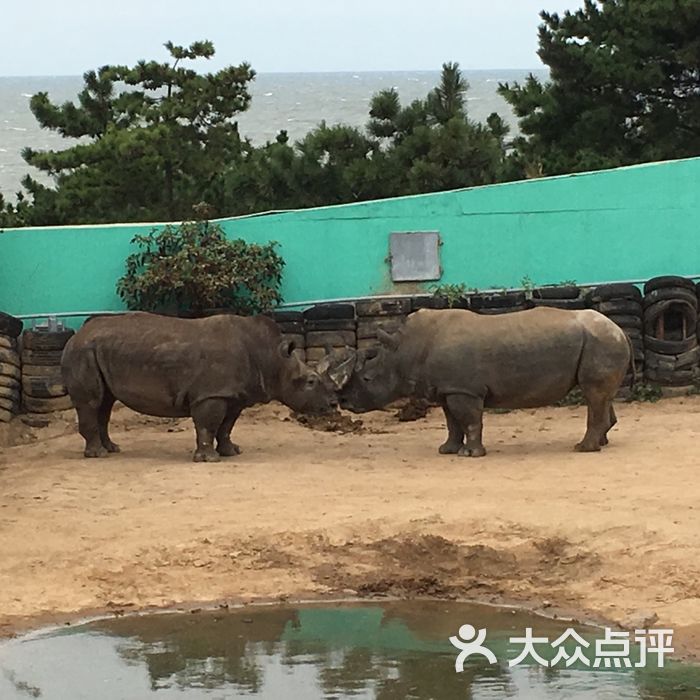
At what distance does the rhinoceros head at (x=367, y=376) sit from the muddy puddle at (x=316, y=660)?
4278mm

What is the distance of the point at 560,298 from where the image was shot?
1605 centimetres

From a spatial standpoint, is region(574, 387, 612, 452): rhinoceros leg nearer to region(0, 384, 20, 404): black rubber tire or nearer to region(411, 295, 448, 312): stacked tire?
region(411, 295, 448, 312): stacked tire

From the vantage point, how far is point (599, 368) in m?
13.3

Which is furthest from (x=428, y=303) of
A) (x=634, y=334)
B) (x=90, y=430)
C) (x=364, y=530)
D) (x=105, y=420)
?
(x=364, y=530)

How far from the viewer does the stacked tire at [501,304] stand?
15961 millimetres

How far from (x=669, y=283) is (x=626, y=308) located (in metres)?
0.54

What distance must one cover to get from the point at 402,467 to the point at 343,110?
72.3 m

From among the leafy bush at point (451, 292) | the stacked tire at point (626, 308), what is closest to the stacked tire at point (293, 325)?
the leafy bush at point (451, 292)

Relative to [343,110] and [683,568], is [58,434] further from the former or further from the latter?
[343,110]

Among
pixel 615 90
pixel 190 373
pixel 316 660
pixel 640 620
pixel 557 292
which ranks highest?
pixel 615 90

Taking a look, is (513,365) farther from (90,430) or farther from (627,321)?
(90,430)

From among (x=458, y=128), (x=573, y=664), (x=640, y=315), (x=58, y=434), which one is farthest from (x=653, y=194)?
(x=573, y=664)

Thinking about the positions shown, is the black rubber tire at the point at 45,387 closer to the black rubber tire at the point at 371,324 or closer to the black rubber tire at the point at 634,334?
the black rubber tire at the point at 371,324

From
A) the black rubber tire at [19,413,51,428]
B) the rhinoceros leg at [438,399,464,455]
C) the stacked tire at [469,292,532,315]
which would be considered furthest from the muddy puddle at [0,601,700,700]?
the stacked tire at [469,292,532,315]
